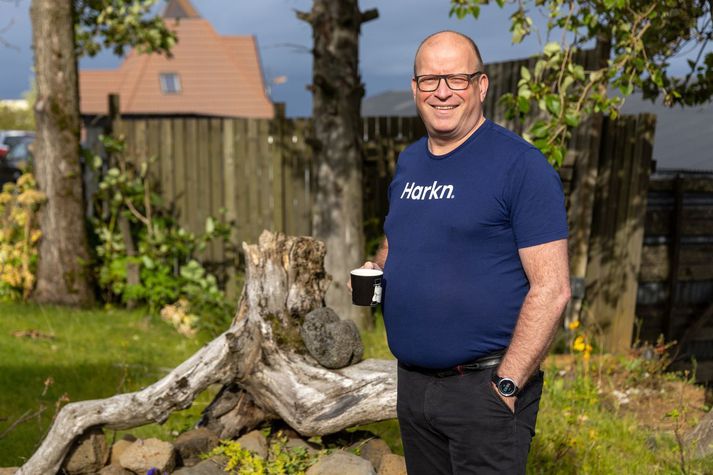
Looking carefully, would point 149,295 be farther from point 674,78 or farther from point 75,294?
point 674,78

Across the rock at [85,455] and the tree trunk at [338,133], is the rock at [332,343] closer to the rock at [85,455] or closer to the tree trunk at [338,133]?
the rock at [85,455]

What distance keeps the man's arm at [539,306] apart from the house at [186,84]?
100 ft

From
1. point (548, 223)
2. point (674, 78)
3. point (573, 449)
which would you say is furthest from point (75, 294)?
point (548, 223)

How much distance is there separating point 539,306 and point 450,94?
0.84 metres

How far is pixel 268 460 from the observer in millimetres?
4250

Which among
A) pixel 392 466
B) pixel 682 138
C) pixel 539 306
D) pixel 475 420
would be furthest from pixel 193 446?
pixel 682 138

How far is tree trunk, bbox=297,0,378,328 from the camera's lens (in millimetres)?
7703

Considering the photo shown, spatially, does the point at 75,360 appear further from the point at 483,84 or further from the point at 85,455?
the point at 483,84

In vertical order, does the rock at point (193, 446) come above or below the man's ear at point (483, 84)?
below

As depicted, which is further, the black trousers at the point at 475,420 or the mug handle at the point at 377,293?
the mug handle at the point at 377,293

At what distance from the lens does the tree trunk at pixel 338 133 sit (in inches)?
303

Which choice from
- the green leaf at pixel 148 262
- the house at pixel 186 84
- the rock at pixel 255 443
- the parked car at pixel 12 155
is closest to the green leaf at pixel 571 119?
the rock at pixel 255 443

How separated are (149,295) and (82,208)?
1.32m

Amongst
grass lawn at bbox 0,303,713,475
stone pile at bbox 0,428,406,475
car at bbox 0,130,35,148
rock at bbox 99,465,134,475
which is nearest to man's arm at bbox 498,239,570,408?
stone pile at bbox 0,428,406,475
